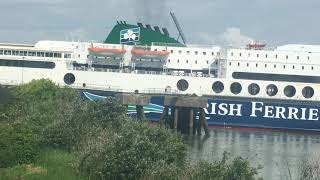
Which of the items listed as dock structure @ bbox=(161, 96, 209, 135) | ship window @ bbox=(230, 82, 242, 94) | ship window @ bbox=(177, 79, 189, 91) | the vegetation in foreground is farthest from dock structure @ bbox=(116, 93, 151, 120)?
the vegetation in foreground

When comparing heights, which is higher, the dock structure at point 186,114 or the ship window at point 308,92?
the ship window at point 308,92

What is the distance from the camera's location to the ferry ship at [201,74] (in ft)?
150

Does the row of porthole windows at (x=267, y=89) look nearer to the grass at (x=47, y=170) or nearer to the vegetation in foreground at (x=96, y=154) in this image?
the vegetation in foreground at (x=96, y=154)

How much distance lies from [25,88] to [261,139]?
561 inches

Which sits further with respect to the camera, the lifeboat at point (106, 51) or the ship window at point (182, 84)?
the lifeboat at point (106, 51)

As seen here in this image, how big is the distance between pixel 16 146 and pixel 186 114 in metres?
26.2

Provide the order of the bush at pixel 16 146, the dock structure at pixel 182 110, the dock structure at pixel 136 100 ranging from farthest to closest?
the dock structure at pixel 182 110 → the dock structure at pixel 136 100 → the bush at pixel 16 146

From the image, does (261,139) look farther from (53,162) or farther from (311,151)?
(53,162)

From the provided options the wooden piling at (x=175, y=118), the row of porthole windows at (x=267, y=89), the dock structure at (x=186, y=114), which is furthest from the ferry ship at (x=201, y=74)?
→ the wooden piling at (x=175, y=118)

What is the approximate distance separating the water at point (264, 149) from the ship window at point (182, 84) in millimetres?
3961

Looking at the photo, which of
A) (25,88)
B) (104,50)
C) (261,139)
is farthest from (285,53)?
(25,88)

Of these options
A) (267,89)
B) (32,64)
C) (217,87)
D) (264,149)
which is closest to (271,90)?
(267,89)

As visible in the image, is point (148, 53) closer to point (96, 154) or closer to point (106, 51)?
point (106, 51)

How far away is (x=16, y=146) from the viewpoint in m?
13.9
